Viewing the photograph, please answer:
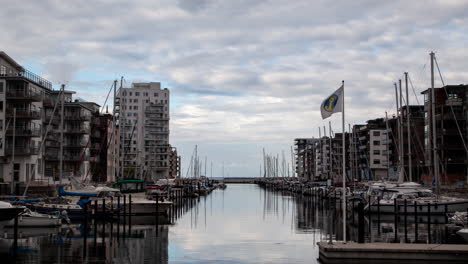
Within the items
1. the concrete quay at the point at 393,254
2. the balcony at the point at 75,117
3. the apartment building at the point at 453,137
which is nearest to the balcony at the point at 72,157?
the balcony at the point at 75,117

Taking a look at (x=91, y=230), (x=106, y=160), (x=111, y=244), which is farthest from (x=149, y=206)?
(x=106, y=160)

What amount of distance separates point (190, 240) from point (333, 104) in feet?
66.5

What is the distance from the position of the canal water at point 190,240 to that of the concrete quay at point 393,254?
4.12 metres

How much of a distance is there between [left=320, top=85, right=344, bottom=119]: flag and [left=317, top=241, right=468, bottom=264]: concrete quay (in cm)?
864

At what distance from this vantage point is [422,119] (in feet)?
484

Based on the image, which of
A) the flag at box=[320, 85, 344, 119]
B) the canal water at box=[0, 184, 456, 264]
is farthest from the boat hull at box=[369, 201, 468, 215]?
the flag at box=[320, 85, 344, 119]

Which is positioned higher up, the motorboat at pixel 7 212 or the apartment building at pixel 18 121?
the apartment building at pixel 18 121

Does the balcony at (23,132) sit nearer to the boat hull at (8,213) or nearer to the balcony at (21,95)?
the balcony at (21,95)

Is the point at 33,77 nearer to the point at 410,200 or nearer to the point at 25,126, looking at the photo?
the point at 25,126

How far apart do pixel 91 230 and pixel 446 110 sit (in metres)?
92.8

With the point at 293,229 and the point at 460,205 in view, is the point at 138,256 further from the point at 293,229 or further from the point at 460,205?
the point at 460,205

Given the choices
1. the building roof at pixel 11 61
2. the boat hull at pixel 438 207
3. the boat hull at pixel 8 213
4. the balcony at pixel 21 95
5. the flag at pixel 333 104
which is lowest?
the boat hull at pixel 438 207

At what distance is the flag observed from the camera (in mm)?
36219

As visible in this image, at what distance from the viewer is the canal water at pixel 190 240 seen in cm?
3838
